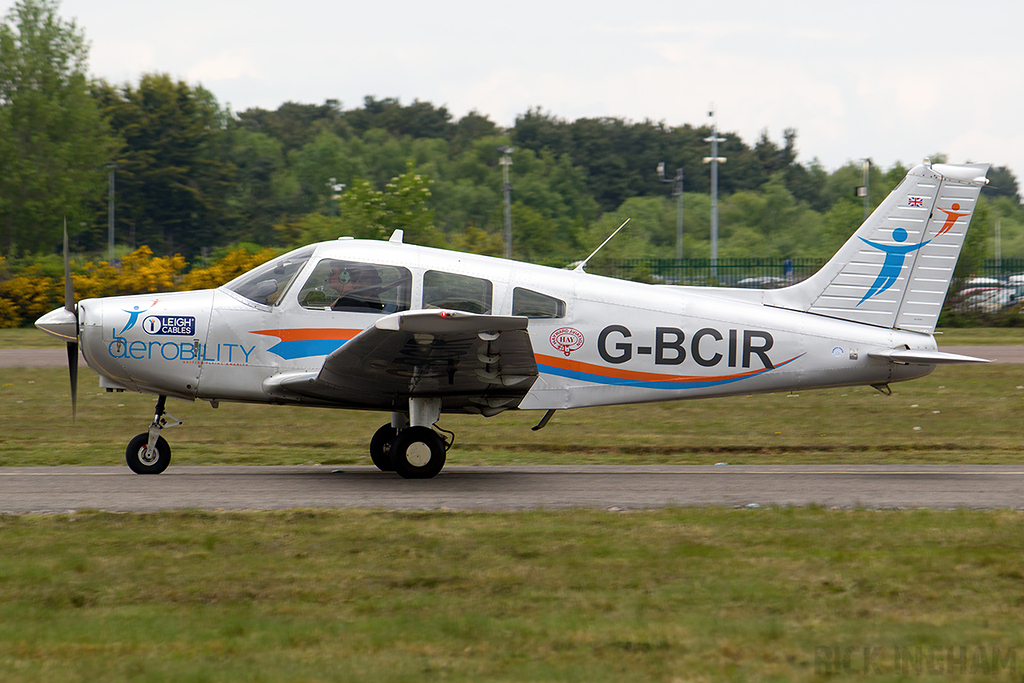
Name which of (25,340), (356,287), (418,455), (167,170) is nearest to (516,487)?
(418,455)

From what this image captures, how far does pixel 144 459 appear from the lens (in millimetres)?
10523

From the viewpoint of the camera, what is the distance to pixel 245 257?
3284cm

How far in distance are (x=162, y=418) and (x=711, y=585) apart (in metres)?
6.80

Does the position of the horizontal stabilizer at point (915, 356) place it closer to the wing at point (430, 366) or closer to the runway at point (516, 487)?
the runway at point (516, 487)

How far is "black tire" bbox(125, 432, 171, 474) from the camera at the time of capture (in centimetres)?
1049

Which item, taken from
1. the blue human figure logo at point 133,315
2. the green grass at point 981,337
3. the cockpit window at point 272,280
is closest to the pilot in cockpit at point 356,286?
the cockpit window at point 272,280

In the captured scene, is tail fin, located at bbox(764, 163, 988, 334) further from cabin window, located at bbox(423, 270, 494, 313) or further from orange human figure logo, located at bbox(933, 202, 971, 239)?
cabin window, located at bbox(423, 270, 494, 313)

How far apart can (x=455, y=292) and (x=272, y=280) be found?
1909mm

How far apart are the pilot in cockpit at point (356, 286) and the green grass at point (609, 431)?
2.61 metres

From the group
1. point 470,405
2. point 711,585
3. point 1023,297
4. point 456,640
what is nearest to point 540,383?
point 470,405

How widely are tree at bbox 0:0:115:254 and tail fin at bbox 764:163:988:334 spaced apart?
48512 millimetres

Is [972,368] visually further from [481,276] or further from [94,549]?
[94,549]

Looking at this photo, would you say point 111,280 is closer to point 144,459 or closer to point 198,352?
point 144,459

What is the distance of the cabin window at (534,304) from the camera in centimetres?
1036
